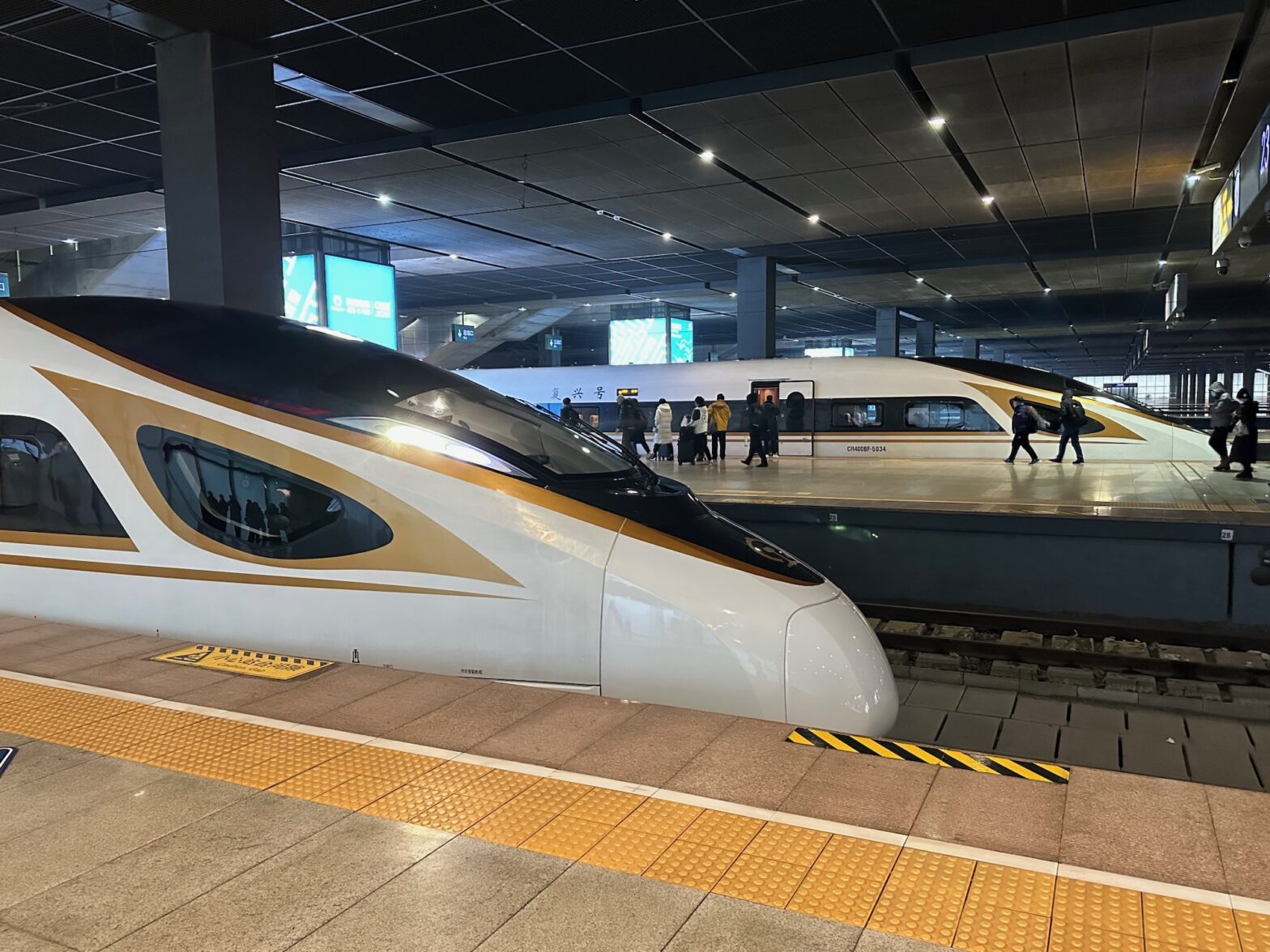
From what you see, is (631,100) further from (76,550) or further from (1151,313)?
(1151,313)

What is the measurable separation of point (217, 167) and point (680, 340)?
24590 mm

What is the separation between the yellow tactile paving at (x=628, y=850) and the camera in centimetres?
276

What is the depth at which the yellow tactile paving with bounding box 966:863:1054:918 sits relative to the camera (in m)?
2.50

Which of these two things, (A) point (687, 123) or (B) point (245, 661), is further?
(A) point (687, 123)

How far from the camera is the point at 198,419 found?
5.30 metres

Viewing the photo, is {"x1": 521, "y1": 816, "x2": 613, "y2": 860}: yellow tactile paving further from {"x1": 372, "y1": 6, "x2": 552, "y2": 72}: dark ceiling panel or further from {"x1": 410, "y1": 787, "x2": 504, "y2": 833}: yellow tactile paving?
{"x1": 372, "y1": 6, "x2": 552, "y2": 72}: dark ceiling panel

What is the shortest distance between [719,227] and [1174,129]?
8.23 m

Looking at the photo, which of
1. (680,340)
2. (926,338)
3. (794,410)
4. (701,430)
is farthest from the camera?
(926,338)

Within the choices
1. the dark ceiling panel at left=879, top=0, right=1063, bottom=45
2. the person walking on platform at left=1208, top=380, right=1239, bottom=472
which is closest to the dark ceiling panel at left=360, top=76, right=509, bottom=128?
the dark ceiling panel at left=879, top=0, right=1063, bottom=45

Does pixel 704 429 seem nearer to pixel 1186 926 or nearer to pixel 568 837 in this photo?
pixel 568 837

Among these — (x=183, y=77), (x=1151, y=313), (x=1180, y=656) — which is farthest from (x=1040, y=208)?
(x=1151, y=313)

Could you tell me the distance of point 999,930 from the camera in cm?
238

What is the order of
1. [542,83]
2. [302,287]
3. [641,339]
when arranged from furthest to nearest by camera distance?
1. [641,339]
2. [302,287]
3. [542,83]

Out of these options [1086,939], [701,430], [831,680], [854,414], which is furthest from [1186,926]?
[854,414]
